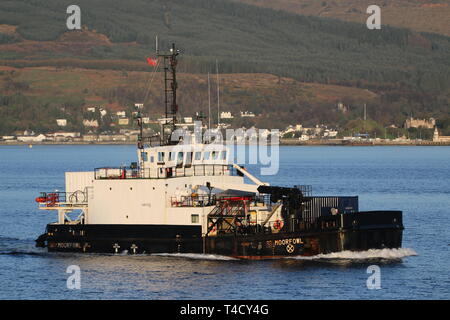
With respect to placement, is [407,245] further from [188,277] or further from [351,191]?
[351,191]

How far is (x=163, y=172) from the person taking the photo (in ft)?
140

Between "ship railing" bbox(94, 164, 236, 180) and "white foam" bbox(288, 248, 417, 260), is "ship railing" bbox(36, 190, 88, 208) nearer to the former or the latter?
"ship railing" bbox(94, 164, 236, 180)

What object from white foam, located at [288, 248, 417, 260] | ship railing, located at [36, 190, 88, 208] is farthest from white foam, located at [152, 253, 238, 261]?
ship railing, located at [36, 190, 88, 208]

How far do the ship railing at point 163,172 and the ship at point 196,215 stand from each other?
0.04 metres

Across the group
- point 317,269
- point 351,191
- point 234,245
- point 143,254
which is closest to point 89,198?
point 143,254

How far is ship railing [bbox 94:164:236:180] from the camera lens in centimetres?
4266

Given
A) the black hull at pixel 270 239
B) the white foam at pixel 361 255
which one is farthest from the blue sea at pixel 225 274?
the black hull at pixel 270 239

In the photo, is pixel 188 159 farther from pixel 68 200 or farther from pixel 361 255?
pixel 361 255

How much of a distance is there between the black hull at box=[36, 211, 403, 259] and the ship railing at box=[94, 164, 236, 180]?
2.32 metres

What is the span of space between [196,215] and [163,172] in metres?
2.79

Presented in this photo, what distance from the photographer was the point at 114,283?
1455 inches

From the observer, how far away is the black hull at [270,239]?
132ft
